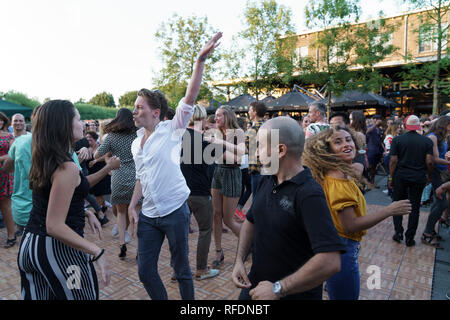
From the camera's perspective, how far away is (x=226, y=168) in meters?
3.66

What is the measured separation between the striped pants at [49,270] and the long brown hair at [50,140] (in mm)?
344

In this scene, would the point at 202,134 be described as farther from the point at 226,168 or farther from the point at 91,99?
the point at 91,99

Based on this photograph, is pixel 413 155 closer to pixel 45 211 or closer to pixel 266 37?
pixel 45 211

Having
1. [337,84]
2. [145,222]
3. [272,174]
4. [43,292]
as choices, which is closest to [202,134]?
[145,222]

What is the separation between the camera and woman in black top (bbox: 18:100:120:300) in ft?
5.25

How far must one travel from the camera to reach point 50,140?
1.69 metres

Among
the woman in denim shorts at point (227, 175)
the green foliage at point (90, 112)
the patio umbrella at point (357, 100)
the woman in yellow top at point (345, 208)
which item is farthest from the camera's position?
the green foliage at point (90, 112)

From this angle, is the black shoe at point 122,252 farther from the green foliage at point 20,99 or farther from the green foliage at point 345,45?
the green foliage at point 20,99

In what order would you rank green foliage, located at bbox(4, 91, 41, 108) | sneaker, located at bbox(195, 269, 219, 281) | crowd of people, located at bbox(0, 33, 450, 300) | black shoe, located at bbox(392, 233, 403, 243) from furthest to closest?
green foliage, located at bbox(4, 91, 41, 108) → black shoe, located at bbox(392, 233, 403, 243) → sneaker, located at bbox(195, 269, 219, 281) → crowd of people, located at bbox(0, 33, 450, 300)

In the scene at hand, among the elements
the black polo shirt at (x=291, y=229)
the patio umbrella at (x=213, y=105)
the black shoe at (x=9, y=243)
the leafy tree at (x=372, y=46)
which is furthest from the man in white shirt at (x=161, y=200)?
the patio umbrella at (x=213, y=105)

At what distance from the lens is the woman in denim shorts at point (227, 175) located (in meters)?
3.60

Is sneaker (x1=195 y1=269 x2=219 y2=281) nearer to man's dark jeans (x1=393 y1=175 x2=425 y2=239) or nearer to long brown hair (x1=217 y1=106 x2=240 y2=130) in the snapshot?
long brown hair (x1=217 y1=106 x2=240 y2=130)

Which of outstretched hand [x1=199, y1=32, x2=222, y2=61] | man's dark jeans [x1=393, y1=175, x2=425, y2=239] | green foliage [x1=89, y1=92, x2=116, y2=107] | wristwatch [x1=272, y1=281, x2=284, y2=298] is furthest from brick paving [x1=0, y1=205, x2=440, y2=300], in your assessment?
green foliage [x1=89, y1=92, x2=116, y2=107]

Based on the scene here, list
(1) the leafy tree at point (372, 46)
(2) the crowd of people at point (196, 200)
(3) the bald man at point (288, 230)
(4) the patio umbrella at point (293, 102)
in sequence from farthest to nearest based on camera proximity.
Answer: (4) the patio umbrella at point (293, 102) < (1) the leafy tree at point (372, 46) < (2) the crowd of people at point (196, 200) < (3) the bald man at point (288, 230)
